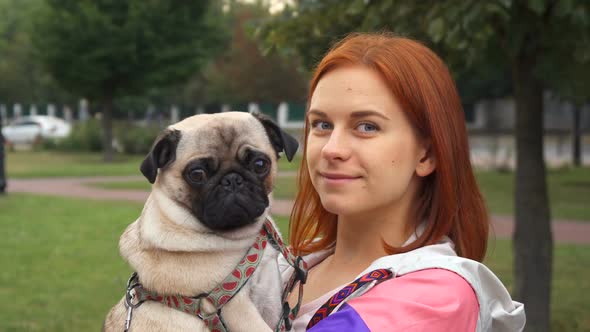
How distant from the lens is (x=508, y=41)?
18.6 ft

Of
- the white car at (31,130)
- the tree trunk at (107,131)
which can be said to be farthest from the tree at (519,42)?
the white car at (31,130)

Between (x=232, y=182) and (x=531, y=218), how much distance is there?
184 inches

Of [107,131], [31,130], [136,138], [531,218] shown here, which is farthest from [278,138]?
[31,130]

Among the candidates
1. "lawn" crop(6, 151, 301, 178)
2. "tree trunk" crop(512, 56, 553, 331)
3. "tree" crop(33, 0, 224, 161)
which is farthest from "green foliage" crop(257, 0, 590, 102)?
"tree" crop(33, 0, 224, 161)

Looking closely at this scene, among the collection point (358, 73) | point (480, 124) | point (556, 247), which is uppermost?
point (358, 73)

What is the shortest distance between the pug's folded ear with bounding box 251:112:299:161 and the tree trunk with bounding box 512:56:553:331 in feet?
14.0

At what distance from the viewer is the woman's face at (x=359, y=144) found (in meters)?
2.36

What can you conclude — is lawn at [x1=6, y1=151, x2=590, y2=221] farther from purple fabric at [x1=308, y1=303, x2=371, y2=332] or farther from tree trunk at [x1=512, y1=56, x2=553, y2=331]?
purple fabric at [x1=308, y1=303, x2=371, y2=332]

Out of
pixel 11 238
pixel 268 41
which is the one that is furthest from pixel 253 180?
pixel 11 238

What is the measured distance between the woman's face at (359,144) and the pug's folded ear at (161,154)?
1.77ft

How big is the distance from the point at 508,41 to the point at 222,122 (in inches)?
138

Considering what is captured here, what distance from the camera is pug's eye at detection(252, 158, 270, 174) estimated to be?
9.34 feet

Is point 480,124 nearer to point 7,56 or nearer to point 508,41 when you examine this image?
point 7,56

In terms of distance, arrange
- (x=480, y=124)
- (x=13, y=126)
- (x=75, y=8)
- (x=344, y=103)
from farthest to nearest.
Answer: (x=480, y=124) → (x=13, y=126) → (x=75, y=8) → (x=344, y=103)
